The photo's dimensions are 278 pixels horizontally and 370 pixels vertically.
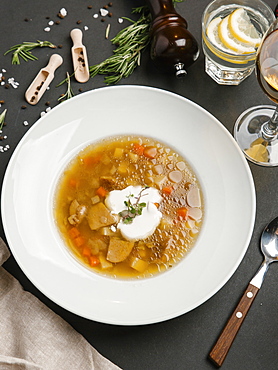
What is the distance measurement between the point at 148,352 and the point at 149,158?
0.95 m

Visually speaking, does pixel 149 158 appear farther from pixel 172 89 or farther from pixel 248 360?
pixel 248 360

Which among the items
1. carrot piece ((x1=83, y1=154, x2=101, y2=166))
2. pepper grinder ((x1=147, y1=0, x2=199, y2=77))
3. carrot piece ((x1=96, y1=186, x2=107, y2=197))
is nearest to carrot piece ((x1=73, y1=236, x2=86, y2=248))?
carrot piece ((x1=96, y1=186, x2=107, y2=197))

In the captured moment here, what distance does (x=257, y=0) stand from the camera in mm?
2830

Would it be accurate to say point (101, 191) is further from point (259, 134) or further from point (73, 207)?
point (259, 134)

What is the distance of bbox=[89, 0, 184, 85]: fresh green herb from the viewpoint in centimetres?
292

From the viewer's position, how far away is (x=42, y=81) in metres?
2.93

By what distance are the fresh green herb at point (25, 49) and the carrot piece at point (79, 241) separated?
105cm

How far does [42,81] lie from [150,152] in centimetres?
71

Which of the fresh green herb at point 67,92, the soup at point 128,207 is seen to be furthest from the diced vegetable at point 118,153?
the fresh green herb at point 67,92

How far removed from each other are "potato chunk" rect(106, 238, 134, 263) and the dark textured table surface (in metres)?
0.32

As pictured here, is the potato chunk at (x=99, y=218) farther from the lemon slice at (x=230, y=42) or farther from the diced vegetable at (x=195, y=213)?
the lemon slice at (x=230, y=42)

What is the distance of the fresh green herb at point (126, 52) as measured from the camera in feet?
9.59

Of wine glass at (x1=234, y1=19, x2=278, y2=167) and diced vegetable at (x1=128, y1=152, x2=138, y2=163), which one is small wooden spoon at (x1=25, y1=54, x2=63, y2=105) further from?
wine glass at (x1=234, y1=19, x2=278, y2=167)

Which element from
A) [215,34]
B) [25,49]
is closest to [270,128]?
[215,34]
